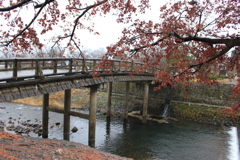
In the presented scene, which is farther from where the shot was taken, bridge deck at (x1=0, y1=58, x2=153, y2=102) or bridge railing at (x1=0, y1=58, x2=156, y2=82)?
bridge railing at (x1=0, y1=58, x2=156, y2=82)

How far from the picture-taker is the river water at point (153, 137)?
39.2 feet

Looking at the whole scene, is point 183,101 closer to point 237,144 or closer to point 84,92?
point 237,144

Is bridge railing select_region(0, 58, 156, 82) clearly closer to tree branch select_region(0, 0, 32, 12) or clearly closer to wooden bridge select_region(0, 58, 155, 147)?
wooden bridge select_region(0, 58, 155, 147)

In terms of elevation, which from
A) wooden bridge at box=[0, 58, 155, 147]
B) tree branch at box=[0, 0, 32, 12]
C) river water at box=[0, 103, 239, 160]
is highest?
tree branch at box=[0, 0, 32, 12]

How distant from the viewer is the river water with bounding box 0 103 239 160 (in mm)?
11953

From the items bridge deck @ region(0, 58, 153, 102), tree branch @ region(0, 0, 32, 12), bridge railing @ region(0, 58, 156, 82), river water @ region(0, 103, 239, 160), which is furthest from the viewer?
river water @ region(0, 103, 239, 160)

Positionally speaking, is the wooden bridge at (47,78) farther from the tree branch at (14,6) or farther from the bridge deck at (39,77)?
the tree branch at (14,6)

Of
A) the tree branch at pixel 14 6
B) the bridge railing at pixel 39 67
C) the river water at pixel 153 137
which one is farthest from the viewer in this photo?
the river water at pixel 153 137

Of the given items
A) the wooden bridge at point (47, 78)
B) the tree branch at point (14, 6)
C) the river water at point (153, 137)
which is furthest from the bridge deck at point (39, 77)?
the river water at point (153, 137)

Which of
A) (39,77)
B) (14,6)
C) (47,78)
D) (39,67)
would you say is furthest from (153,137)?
(14,6)

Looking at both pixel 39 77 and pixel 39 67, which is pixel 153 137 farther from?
pixel 39 67

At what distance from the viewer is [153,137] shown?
14.8 meters

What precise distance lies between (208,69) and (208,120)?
14.6 meters

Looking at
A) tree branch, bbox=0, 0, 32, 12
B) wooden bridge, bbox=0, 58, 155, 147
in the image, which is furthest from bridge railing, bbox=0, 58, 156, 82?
tree branch, bbox=0, 0, 32, 12
